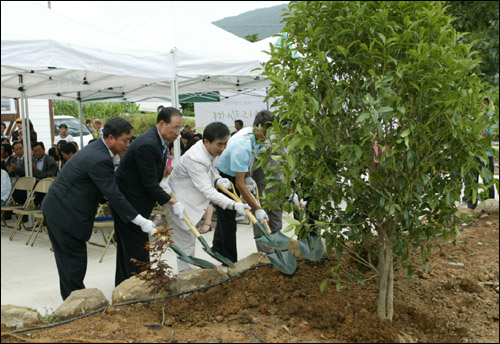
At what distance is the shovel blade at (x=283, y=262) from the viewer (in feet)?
13.1

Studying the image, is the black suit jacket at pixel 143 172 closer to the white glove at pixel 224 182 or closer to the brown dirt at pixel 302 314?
the white glove at pixel 224 182

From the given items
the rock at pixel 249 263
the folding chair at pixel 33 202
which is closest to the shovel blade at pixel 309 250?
the rock at pixel 249 263

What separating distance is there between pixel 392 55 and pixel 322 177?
0.88 meters

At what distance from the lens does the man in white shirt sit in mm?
4555

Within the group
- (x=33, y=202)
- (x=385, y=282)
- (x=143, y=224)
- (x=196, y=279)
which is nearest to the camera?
(x=385, y=282)

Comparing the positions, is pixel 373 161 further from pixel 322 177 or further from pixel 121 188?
pixel 121 188

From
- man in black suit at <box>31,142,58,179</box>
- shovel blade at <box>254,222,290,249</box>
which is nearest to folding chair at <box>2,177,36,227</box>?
man in black suit at <box>31,142,58,179</box>

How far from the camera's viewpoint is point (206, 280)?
3.97 metres

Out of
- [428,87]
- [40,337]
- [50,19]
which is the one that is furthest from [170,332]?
[50,19]

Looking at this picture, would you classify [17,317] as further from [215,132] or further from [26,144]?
[26,144]

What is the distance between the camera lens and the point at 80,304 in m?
3.39

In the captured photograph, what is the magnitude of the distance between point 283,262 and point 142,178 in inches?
56.1

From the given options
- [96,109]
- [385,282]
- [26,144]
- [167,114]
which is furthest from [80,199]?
[96,109]

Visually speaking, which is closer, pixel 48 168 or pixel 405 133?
pixel 405 133
